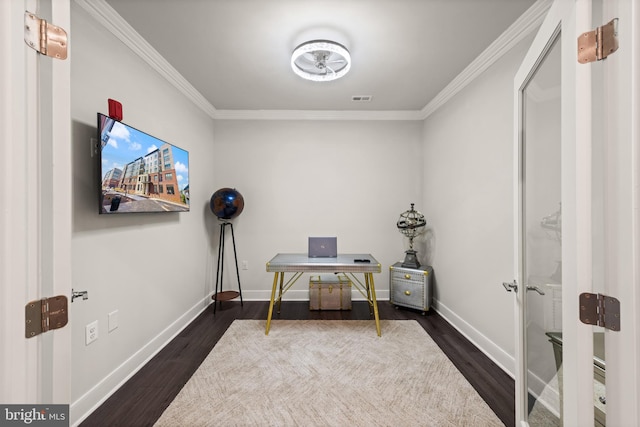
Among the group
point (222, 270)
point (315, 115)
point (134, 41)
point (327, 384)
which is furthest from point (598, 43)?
point (222, 270)

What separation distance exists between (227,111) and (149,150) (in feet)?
6.00

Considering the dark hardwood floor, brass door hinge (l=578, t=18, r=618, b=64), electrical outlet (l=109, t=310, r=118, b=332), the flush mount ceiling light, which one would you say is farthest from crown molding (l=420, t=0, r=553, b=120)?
electrical outlet (l=109, t=310, r=118, b=332)

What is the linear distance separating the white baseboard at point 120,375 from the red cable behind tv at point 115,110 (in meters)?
1.79

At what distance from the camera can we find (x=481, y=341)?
8.06 feet

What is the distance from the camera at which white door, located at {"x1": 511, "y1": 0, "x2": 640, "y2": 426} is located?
744mm

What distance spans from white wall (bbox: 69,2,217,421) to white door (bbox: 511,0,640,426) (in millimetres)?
2040

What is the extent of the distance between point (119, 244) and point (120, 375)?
0.96 metres

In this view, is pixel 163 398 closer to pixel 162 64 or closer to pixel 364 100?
pixel 162 64

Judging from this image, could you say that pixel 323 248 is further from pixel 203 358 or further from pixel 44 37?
pixel 44 37

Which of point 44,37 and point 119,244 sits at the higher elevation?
point 44,37

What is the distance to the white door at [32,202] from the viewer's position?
2.41ft

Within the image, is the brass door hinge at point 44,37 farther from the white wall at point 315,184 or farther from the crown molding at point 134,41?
the white wall at point 315,184

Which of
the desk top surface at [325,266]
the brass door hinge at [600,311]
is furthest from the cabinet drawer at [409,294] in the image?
the brass door hinge at [600,311]

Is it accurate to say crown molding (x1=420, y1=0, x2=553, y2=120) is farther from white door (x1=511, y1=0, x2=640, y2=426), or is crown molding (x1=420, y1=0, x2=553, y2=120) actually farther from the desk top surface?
the desk top surface
